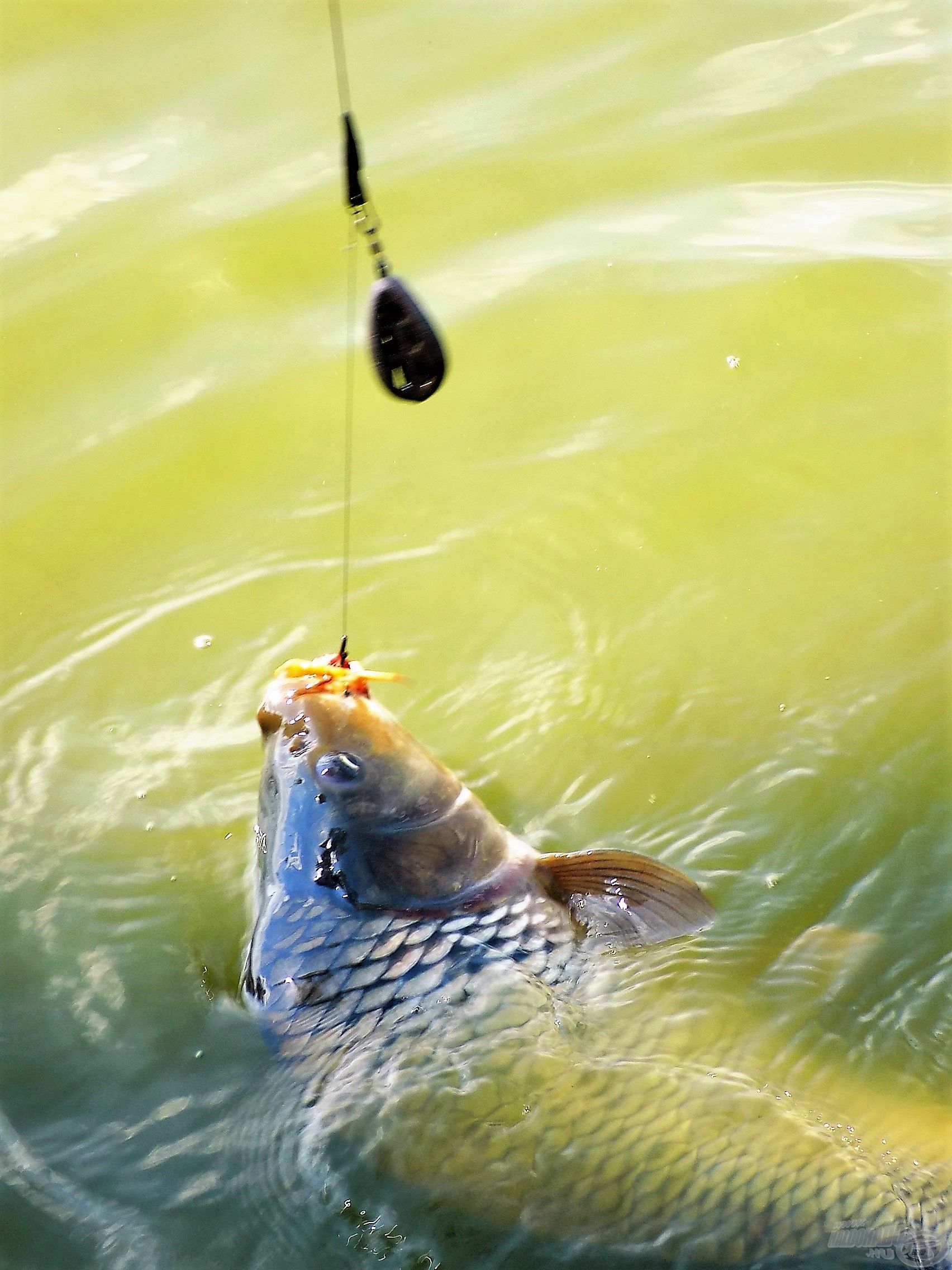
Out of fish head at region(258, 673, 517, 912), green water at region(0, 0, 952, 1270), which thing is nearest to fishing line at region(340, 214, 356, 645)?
green water at region(0, 0, 952, 1270)

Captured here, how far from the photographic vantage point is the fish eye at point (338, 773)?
8.59ft

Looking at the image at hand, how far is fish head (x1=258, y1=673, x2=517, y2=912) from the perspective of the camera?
8.50 ft

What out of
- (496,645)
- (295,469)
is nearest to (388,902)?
(496,645)

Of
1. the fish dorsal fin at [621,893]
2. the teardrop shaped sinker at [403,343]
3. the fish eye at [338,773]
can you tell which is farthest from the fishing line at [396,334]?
the fish dorsal fin at [621,893]

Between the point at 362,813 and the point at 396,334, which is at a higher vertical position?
the point at 396,334

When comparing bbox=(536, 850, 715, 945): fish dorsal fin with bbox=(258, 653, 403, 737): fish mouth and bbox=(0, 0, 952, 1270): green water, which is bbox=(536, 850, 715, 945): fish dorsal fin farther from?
bbox=(258, 653, 403, 737): fish mouth

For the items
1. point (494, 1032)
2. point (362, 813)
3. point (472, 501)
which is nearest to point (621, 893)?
point (494, 1032)

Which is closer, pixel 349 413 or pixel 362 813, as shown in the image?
pixel 362 813

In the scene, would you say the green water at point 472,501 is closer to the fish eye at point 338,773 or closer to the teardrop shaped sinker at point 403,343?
the fish eye at point 338,773

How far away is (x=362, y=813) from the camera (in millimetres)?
2615

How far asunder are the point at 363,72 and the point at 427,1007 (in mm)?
4000

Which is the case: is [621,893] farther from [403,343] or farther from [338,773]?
[403,343]

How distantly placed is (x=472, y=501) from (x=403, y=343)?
4.77ft

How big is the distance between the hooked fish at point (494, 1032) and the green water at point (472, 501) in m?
0.19
